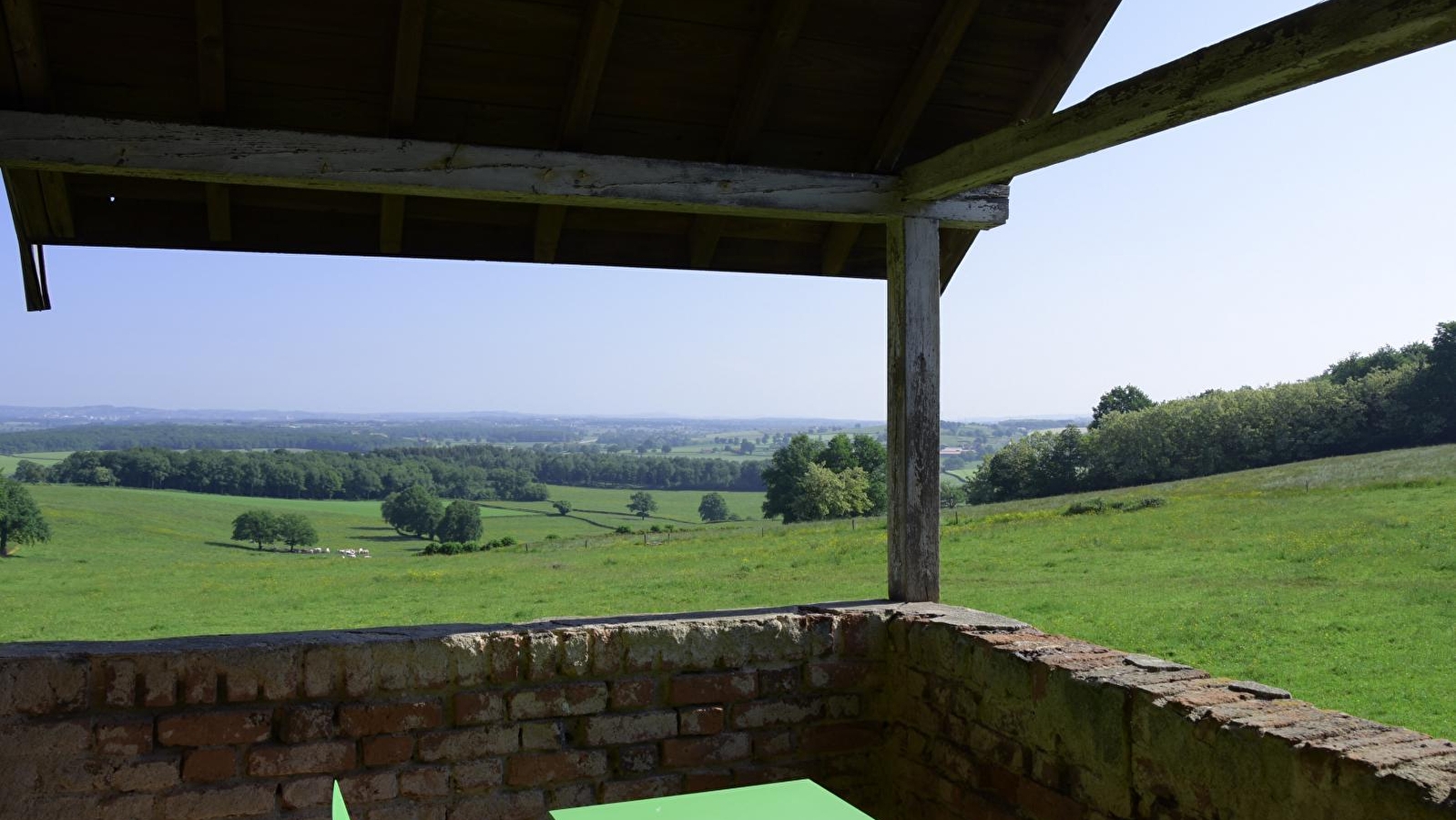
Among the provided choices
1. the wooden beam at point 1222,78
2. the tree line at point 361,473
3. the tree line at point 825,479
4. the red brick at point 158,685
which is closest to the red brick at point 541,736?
the red brick at point 158,685

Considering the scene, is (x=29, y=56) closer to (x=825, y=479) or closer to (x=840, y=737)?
(x=840, y=737)

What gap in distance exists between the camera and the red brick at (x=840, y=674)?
12.6 ft

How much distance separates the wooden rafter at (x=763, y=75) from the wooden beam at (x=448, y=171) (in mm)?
120

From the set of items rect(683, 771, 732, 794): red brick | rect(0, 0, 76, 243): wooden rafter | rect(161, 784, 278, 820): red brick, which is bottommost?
rect(683, 771, 732, 794): red brick

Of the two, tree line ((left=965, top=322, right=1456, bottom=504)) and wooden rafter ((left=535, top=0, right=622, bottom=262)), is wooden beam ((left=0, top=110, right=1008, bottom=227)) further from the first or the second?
tree line ((left=965, top=322, right=1456, bottom=504))

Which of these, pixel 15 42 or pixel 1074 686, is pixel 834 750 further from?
pixel 15 42

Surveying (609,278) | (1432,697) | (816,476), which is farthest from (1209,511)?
(609,278)

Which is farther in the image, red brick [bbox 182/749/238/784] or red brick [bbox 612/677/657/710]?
red brick [bbox 612/677/657/710]

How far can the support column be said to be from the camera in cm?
409

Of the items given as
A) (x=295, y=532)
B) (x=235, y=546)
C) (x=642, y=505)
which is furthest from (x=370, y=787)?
(x=642, y=505)

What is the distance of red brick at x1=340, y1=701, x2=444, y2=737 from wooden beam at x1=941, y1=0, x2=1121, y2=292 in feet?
8.21

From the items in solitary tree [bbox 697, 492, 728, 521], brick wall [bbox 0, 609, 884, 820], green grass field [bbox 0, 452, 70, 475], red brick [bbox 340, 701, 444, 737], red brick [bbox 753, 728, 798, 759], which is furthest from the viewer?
green grass field [bbox 0, 452, 70, 475]

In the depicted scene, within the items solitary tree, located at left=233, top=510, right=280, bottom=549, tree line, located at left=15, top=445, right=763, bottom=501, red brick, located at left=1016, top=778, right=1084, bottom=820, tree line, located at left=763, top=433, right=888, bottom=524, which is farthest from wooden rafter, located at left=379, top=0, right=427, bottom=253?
tree line, located at left=15, top=445, right=763, bottom=501

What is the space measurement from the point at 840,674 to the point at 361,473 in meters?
56.4
